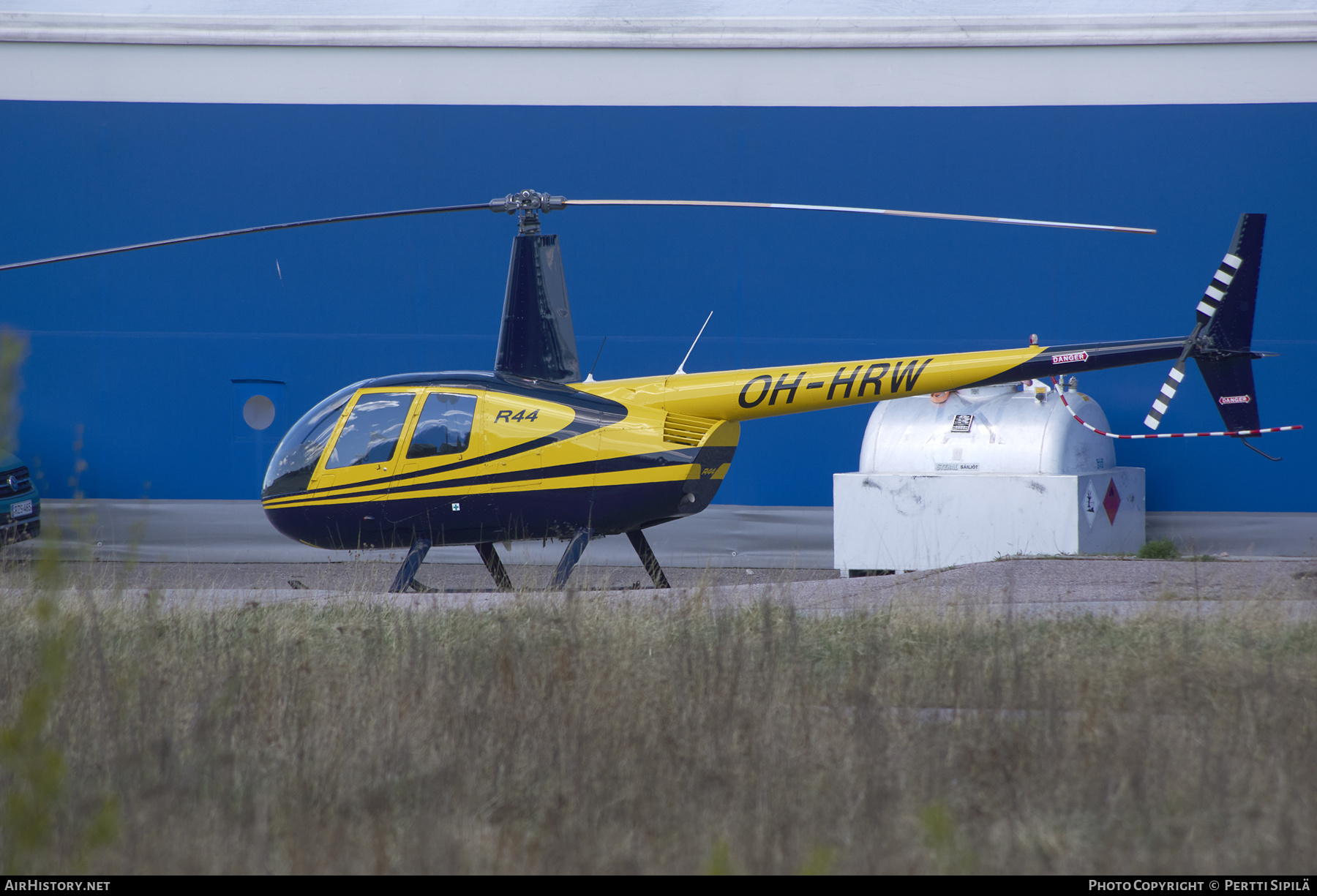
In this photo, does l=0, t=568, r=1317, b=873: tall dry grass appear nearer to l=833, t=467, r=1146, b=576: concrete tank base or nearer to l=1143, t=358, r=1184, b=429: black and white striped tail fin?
l=1143, t=358, r=1184, b=429: black and white striped tail fin

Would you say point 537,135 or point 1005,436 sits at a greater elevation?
point 537,135

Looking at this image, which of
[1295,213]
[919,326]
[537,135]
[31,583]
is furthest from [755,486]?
[31,583]

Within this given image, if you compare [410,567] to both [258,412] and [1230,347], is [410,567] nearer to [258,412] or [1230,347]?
[258,412]

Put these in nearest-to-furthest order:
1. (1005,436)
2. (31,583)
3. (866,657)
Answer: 1. (866,657)
2. (31,583)
3. (1005,436)

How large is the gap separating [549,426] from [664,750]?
504 cm

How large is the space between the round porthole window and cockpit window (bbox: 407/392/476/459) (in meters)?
6.06

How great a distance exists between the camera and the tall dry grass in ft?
10.9

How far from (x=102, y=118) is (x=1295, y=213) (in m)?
14.9

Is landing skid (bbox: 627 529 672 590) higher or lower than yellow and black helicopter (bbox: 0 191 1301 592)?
lower

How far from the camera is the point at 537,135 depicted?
14.1 meters

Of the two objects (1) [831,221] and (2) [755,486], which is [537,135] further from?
(2) [755,486]

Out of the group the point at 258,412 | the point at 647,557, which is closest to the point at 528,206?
the point at 647,557

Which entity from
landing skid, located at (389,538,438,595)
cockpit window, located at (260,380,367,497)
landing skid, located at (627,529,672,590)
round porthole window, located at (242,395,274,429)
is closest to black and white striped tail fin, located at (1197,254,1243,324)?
landing skid, located at (627,529,672,590)
